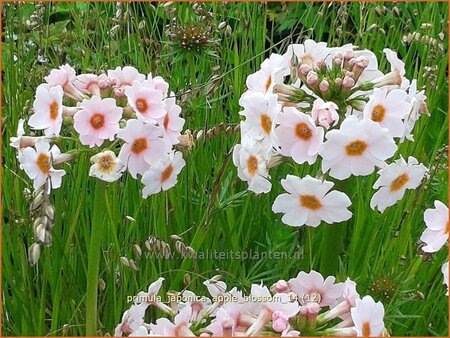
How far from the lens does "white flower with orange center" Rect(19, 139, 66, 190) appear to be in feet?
4.62

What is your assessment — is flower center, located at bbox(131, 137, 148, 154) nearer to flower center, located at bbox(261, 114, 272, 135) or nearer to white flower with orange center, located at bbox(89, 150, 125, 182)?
white flower with orange center, located at bbox(89, 150, 125, 182)

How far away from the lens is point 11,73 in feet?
7.00

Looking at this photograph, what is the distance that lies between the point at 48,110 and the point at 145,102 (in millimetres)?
201

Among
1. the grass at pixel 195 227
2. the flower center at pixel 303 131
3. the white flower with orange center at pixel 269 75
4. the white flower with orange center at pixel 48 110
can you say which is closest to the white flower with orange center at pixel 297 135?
the flower center at pixel 303 131

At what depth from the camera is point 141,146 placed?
1438 millimetres

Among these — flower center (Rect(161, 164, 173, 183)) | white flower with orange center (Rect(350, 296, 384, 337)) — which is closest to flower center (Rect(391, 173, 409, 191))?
white flower with orange center (Rect(350, 296, 384, 337))

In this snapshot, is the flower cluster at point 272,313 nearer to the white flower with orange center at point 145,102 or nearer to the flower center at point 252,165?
the flower center at point 252,165

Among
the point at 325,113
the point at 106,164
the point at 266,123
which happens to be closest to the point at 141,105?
the point at 106,164

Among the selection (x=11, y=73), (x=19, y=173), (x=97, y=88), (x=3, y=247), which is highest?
(x=97, y=88)

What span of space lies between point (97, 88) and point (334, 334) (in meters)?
0.67

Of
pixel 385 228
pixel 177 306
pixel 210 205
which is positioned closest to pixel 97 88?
pixel 210 205

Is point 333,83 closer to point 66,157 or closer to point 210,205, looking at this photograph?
point 210,205

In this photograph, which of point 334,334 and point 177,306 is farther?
point 177,306

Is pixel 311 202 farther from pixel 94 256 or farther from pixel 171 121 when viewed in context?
pixel 94 256
